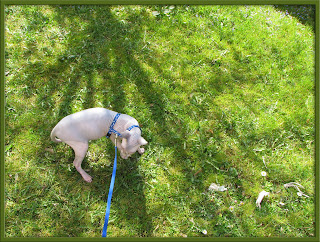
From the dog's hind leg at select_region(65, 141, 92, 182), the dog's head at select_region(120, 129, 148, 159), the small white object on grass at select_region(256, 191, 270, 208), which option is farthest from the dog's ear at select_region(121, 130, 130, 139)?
the small white object on grass at select_region(256, 191, 270, 208)

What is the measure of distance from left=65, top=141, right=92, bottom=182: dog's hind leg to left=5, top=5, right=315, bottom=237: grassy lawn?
0.18 m

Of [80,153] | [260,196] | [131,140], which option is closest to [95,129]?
[80,153]

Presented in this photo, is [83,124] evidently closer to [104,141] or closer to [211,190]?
[104,141]

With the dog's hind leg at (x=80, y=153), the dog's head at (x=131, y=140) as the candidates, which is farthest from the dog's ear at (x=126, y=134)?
the dog's hind leg at (x=80, y=153)

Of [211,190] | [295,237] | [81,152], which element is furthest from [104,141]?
[295,237]

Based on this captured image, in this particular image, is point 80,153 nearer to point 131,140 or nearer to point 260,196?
point 131,140

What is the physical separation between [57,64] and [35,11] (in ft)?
6.77

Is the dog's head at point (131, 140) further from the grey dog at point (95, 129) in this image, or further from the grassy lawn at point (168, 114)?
the grassy lawn at point (168, 114)

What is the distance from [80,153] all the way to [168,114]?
6.49 ft

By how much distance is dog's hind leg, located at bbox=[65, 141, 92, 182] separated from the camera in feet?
11.3

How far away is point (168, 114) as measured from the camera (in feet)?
15.8

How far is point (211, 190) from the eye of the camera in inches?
159

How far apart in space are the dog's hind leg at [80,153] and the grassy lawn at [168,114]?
18 centimetres

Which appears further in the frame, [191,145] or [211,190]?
[191,145]
